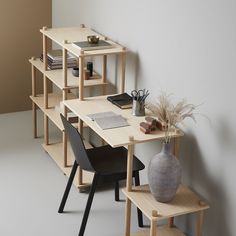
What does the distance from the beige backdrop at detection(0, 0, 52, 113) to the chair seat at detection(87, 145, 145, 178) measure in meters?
1.92

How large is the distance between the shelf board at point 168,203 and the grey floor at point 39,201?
A: 0.47 meters

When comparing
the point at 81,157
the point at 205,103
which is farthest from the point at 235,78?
the point at 81,157

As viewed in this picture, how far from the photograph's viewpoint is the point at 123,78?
3.87 meters

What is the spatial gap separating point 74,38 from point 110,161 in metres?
1.05

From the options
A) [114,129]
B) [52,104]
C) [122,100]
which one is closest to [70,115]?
[52,104]

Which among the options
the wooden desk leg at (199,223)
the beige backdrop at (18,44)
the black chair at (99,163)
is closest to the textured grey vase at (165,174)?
the wooden desk leg at (199,223)

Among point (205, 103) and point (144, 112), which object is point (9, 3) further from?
point (205, 103)

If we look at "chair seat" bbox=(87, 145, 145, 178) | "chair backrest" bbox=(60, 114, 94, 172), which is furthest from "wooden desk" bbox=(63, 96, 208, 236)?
"chair seat" bbox=(87, 145, 145, 178)

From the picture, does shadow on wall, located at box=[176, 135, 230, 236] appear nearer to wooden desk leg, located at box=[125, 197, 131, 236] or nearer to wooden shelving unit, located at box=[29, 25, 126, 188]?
wooden desk leg, located at box=[125, 197, 131, 236]

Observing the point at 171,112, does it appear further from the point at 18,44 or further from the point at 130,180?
the point at 18,44

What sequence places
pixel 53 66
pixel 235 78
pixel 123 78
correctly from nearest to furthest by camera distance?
pixel 235 78
pixel 123 78
pixel 53 66

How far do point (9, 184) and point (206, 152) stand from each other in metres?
1.60

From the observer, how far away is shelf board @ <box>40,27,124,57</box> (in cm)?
374

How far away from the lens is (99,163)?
Result: 3.51m
